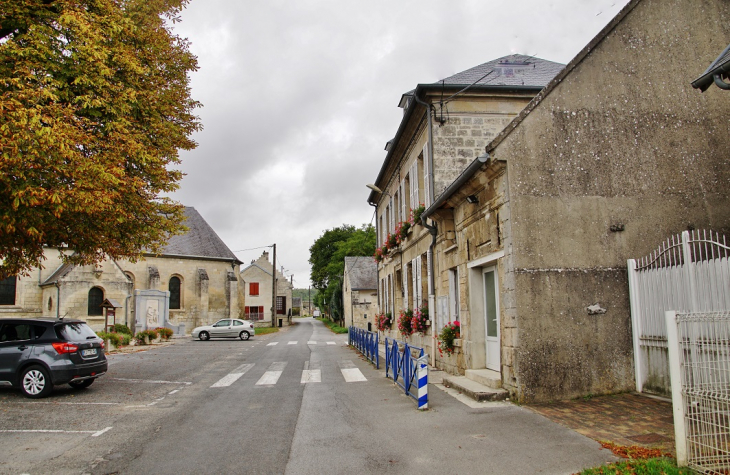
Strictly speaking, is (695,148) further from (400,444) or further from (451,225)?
(400,444)

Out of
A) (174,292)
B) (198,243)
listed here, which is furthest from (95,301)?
(198,243)

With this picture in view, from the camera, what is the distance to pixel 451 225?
1105 cm

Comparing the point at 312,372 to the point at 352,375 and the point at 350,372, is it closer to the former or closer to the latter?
the point at 350,372

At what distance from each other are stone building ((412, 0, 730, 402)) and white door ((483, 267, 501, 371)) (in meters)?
0.06

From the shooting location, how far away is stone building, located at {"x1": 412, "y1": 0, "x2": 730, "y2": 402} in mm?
7699

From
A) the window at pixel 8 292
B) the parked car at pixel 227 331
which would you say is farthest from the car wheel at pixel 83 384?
the window at pixel 8 292

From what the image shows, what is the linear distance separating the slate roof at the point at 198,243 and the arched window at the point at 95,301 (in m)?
9.44

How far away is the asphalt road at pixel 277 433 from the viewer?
507 cm

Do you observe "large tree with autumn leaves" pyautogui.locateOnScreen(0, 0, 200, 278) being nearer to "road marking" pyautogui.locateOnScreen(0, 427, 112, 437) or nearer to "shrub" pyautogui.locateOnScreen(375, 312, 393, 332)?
"road marking" pyautogui.locateOnScreen(0, 427, 112, 437)

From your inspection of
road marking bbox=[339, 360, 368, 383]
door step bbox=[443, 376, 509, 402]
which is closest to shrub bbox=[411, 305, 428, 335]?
road marking bbox=[339, 360, 368, 383]

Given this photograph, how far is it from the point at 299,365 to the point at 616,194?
993 cm

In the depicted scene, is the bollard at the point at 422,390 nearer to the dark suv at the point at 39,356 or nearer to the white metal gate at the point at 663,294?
the white metal gate at the point at 663,294

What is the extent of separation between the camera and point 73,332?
32.9 ft

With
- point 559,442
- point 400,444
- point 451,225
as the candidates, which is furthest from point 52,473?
point 451,225
